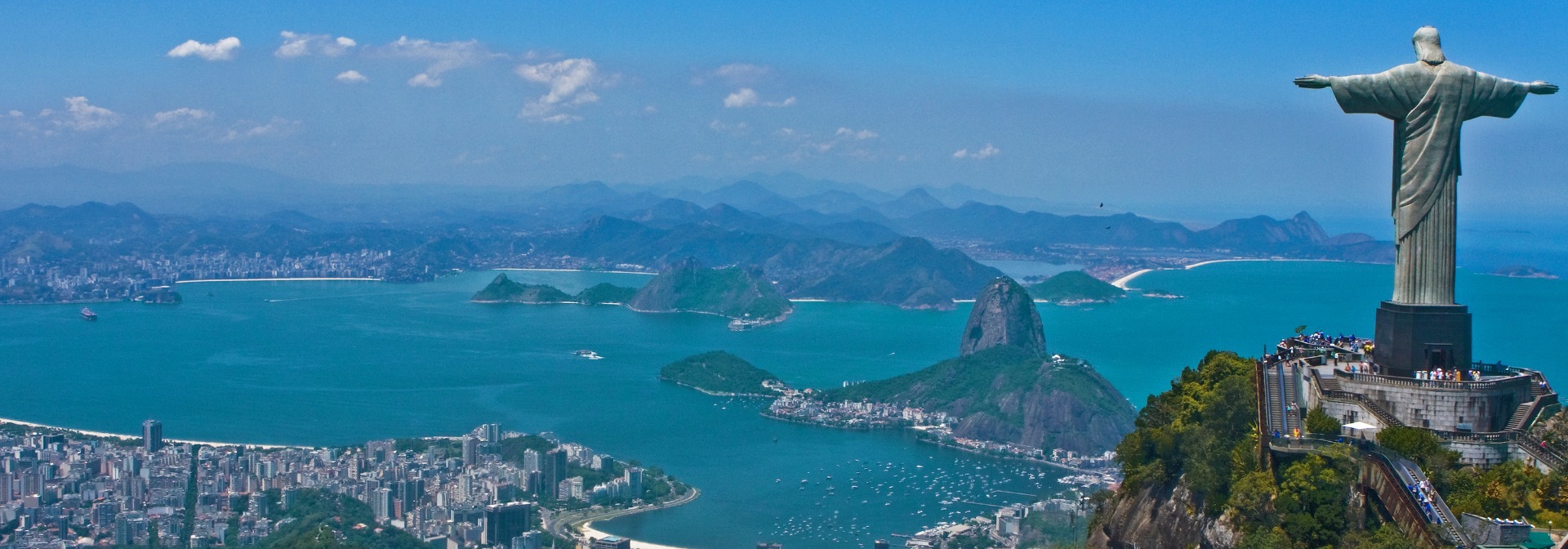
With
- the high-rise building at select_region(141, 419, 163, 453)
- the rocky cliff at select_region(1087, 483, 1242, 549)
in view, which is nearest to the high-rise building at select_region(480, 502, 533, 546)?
the high-rise building at select_region(141, 419, 163, 453)

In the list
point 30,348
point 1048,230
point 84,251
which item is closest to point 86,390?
point 30,348

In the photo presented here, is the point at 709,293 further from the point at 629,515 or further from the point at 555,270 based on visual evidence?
the point at 629,515

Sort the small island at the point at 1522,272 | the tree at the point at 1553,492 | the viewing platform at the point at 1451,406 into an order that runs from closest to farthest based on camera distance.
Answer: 1. the tree at the point at 1553,492
2. the viewing platform at the point at 1451,406
3. the small island at the point at 1522,272

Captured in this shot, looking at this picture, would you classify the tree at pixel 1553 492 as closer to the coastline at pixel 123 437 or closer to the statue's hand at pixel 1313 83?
the statue's hand at pixel 1313 83

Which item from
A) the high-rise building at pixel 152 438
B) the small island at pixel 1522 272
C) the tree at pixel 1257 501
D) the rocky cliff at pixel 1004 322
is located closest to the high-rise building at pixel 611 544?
the high-rise building at pixel 152 438

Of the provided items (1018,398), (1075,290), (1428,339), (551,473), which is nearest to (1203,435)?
(1428,339)

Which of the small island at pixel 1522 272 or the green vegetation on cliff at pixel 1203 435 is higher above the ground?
the small island at pixel 1522 272

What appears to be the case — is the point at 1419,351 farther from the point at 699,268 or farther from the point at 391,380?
the point at 699,268
